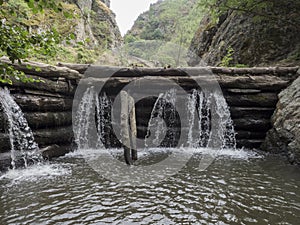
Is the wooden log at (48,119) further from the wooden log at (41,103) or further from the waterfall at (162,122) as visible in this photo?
the waterfall at (162,122)

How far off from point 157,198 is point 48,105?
17.9ft

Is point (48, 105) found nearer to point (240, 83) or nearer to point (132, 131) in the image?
point (132, 131)

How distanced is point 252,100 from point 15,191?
28.7ft

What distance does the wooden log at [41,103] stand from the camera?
696 centimetres

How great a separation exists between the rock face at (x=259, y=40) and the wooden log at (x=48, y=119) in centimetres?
1011

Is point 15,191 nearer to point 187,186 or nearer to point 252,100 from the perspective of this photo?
point 187,186

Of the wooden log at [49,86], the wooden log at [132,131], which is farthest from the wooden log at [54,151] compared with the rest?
the wooden log at [132,131]

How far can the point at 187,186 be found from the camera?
497 cm

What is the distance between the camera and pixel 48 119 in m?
7.84

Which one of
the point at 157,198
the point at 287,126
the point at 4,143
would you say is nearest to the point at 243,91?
the point at 287,126

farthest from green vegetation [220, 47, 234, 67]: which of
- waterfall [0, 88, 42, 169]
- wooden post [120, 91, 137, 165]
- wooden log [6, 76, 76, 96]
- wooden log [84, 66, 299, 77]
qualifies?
waterfall [0, 88, 42, 169]

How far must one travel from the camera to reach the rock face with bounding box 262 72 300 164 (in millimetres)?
6968

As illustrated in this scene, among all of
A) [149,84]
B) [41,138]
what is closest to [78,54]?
[149,84]

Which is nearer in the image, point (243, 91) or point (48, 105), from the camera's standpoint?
point (48, 105)
